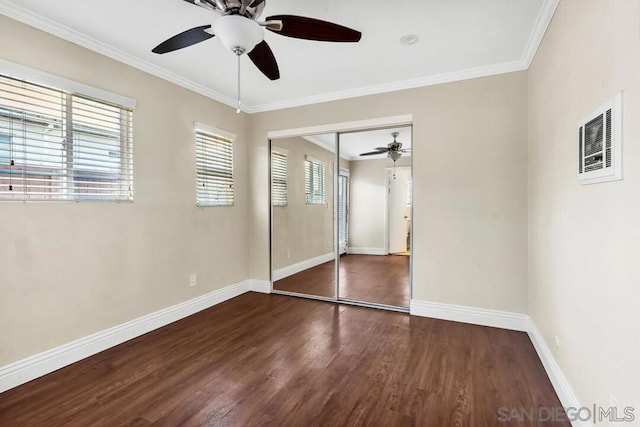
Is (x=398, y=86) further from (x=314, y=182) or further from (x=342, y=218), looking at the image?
(x=342, y=218)

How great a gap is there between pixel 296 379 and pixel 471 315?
2.03 metres

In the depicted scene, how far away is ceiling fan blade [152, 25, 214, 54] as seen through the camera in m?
1.91

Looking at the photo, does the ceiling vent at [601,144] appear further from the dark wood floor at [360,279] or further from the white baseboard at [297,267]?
the white baseboard at [297,267]

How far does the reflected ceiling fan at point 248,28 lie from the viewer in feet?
5.52

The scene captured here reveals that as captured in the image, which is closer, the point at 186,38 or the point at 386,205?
the point at 186,38

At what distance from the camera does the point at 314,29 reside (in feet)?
6.07

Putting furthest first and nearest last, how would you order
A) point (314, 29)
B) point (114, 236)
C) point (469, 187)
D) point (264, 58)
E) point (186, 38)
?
1. point (469, 187)
2. point (114, 236)
3. point (264, 58)
4. point (186, 38)
5. point (314, 29)

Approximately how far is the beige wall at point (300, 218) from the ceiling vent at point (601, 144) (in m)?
2.71

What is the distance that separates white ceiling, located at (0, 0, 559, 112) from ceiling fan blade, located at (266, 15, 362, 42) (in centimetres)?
43

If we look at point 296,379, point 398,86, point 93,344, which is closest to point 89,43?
point 93,344

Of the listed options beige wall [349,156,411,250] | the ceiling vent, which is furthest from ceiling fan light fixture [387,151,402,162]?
the ceiling vent

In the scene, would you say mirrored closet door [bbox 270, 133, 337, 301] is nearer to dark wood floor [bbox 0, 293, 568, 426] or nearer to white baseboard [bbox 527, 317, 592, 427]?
dark wood floor [bbox 0, 293, 568, 426]

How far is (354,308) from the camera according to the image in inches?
147

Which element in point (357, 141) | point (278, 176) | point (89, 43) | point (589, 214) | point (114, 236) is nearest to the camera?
point (589, 214)
